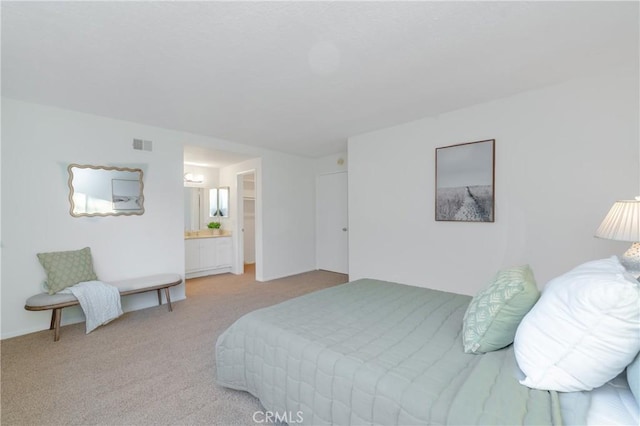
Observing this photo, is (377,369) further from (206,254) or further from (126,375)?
(206,254)

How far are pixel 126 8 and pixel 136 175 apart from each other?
237cm

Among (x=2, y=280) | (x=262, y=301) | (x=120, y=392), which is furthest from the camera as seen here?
(x=262, y=301)

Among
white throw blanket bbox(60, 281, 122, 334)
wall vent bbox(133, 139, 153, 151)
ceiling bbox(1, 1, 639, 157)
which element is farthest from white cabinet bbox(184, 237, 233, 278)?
ceiling bbox(1, 1, 639, 157)

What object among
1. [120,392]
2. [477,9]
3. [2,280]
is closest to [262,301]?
[120,392]

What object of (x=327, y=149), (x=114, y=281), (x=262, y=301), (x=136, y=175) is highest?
(x=327, y=149)

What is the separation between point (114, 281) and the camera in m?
3.27

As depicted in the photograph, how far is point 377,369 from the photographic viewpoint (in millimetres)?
1171

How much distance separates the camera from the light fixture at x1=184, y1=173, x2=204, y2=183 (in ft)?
18.2

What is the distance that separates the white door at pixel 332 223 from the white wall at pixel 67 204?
186cm

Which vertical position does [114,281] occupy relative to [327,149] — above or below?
below

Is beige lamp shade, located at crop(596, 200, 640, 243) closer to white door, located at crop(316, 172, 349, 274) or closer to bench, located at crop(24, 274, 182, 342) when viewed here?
white door, located at crop(316, 172, 349, 274)

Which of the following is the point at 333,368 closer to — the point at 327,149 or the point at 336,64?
the point at 336,64

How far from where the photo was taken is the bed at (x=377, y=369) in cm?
94

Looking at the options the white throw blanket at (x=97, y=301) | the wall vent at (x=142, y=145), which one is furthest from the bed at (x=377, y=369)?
the wall vent at (x=142, y=145)
